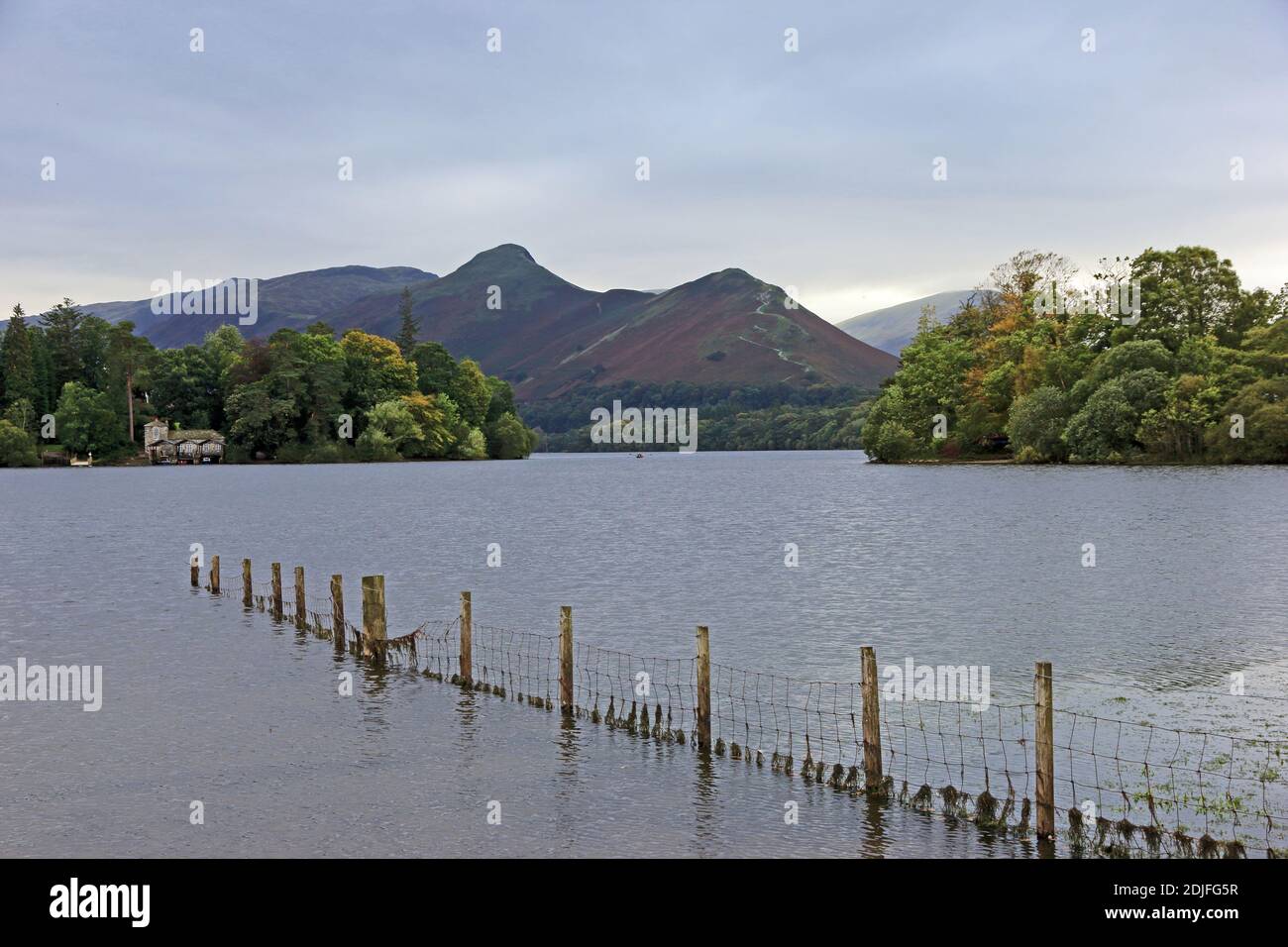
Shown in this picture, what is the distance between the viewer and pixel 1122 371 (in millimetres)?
128125

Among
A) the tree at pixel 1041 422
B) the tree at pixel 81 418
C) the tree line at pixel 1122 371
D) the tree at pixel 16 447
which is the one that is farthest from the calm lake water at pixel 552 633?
the tree at pixel 81 418

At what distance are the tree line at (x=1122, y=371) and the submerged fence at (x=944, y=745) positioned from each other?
107707 millimetres

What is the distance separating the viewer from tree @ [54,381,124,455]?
194625mm

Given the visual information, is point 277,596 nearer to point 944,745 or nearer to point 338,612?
point 338,612

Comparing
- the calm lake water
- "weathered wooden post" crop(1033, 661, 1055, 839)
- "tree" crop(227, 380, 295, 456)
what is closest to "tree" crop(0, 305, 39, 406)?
"tree" crop(227, 380, 295, 456)

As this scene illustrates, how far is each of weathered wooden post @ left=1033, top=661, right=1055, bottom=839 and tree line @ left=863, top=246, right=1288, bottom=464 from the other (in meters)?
116

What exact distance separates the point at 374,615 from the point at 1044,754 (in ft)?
67.5

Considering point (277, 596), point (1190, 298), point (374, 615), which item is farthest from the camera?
point (1190, 298)

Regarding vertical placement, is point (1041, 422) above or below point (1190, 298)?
below

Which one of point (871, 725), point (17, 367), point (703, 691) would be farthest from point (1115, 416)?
point (17, 367)

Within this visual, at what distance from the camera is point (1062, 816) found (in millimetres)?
17859
